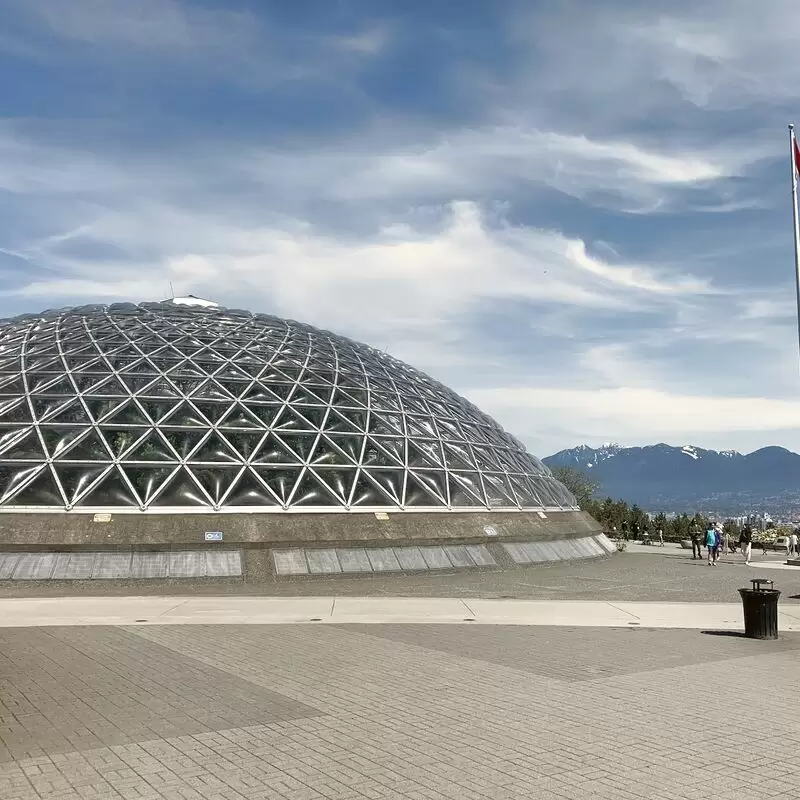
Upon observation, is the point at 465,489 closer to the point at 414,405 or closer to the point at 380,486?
the point at 380,486

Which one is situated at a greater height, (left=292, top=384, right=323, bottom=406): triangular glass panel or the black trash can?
(left=292, top=384, right=323, bottom=406): triangular glass panel

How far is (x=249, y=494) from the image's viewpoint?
22016 mm

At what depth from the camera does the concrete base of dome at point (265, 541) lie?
1966 cm

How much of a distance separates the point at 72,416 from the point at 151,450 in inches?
114

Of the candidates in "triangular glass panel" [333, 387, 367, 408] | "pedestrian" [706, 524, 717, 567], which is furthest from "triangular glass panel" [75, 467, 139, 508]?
"pedestrian" [706, 524, 717, 567]

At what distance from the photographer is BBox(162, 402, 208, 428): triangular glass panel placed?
23438 mm

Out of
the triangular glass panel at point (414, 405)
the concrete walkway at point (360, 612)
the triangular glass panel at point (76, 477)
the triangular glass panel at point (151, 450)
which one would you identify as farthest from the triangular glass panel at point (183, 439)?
the triangular glass panel at point (414, 405)

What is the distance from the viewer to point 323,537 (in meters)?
21.5

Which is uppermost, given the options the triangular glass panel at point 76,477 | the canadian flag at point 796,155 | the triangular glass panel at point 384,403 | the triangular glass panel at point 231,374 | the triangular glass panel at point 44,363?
the canadian flag at point 796,155

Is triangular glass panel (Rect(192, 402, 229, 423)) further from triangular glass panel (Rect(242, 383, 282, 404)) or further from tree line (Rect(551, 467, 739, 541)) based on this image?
tree line (Rect(551, 467, 739, 541))

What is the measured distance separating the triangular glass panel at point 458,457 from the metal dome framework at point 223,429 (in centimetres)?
6

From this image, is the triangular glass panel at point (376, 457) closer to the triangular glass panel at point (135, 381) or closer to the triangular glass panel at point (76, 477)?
the triangular glass panel at point (135, 381)

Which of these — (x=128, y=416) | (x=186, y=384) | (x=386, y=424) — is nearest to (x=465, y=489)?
(x=386, y=424)

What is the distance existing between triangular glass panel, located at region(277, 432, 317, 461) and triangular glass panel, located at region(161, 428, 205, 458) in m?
2.48
